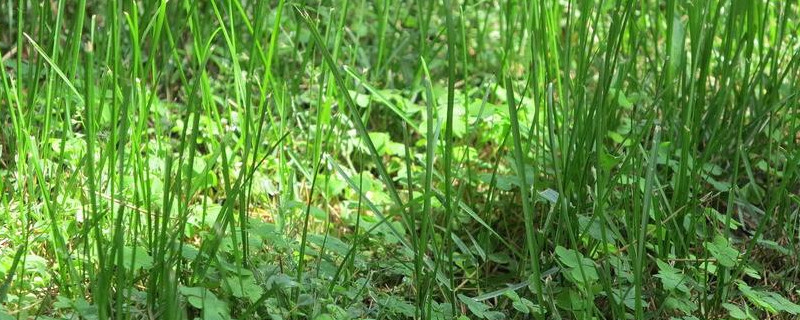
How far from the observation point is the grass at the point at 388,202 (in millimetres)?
1633

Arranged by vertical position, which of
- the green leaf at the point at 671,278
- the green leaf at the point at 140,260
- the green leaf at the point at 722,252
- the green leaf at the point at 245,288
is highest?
the green leaf at the point at 140,260

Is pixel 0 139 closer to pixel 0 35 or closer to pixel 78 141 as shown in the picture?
pixel 78 141

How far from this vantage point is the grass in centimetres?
163

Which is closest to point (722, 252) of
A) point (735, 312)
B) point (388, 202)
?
point (735, 312)

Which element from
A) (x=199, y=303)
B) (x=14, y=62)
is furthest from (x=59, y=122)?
(x=199, y=303)

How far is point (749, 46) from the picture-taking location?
2.24 meters

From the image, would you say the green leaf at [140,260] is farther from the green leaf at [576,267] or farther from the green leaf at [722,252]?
the green leaf at [722,252]

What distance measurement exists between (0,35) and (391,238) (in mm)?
1416

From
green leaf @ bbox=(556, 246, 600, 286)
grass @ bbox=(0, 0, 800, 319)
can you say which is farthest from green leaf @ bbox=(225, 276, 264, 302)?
green leaf @ bbox=(556, 246, 600, 286)

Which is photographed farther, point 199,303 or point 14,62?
point 14,62

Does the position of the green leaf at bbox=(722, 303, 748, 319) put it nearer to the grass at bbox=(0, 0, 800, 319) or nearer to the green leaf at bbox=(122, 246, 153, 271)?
the grass at bbox=(0, 0, 800, 319)

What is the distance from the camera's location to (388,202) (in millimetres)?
2301

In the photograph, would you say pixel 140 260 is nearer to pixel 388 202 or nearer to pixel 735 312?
pixel 388 202

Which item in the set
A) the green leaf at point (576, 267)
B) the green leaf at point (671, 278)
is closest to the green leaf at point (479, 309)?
the green leaf at point (576, 267)
